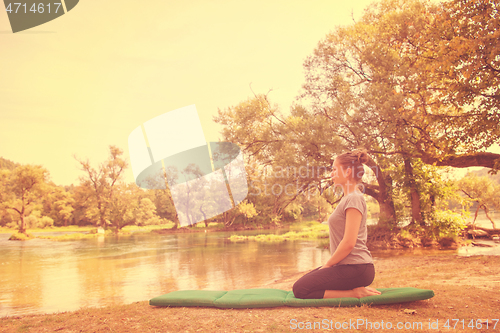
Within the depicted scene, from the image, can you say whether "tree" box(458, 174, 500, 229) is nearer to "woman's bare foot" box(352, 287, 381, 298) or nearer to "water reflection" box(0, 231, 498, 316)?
"water reflection" box(0, 231, 498, 316)

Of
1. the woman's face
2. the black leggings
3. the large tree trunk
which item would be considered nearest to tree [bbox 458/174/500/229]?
the large tree trunk

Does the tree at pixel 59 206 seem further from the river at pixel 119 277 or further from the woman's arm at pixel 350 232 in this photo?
the woman's arm at pixel 350 232

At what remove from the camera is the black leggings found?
359cm

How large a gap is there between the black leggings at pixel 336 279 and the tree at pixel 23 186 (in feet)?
135

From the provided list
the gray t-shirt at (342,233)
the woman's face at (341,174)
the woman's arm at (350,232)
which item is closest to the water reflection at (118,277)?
the gray t-shirt at (342,233)

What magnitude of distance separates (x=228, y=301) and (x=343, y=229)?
1.83m

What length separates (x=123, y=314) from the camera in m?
4.25

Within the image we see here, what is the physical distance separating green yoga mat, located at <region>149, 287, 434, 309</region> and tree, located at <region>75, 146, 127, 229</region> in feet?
146

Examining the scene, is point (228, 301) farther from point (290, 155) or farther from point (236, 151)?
point (236, 151)

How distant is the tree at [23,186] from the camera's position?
3559 centimetres

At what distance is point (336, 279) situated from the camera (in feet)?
12.0

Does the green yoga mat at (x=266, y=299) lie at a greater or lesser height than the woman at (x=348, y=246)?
lesser

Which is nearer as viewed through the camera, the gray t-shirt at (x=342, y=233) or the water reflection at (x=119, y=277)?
the gray t-shirt at (x=342, y=233)

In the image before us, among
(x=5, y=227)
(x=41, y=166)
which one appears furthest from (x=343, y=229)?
(x=5, y=227)
